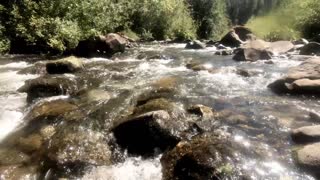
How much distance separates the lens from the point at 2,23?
16.8m

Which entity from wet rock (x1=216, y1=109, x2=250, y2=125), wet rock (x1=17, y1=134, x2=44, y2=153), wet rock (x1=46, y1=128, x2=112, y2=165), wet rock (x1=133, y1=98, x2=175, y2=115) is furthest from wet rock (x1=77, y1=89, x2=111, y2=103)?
wet rock (x1=216, y1=109, x2=250, y2=125)

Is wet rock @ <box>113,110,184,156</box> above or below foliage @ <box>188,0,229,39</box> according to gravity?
above

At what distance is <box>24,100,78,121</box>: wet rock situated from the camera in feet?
26.5

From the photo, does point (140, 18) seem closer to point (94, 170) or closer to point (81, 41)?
point (81, 41)

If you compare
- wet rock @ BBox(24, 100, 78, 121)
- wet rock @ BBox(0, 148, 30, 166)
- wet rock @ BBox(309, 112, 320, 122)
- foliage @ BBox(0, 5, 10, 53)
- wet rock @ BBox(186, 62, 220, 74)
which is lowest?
wet rock @ BBox(186, 62, 220, 74)

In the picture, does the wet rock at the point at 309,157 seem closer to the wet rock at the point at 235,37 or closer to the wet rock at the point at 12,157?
the wet rock at the point at 12,157

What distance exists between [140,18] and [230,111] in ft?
65.9

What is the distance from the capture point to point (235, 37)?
2186 cm

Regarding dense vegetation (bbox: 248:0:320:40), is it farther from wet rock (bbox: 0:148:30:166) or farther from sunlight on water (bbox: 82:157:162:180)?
wet rock (bbox: 0:148:30:166)

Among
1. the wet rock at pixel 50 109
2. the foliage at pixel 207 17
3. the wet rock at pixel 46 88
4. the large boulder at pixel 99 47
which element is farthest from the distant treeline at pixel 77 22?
the wet rock at pixel 50 109

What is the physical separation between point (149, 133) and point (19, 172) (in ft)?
7.85

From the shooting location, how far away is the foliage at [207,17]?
3553 centimetres

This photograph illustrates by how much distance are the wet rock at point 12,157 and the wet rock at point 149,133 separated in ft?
5.75

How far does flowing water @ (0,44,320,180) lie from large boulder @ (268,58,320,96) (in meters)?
0.40
